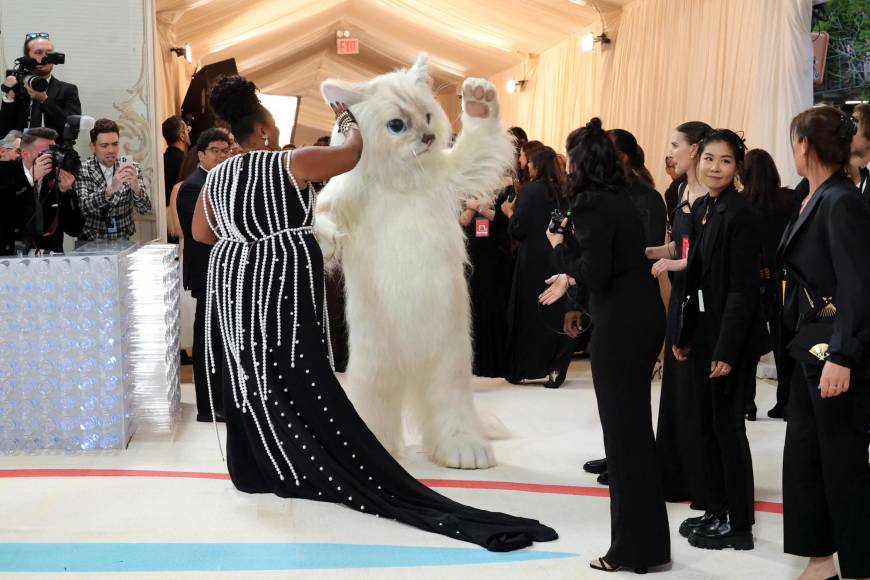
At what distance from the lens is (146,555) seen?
2926mm

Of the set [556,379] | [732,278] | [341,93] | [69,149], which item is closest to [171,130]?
[69,149]

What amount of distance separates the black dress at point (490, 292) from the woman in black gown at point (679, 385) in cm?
200

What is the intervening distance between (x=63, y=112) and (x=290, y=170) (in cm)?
199

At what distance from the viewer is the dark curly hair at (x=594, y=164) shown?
2.72 meters

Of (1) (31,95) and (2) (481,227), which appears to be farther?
(2) (481,227)

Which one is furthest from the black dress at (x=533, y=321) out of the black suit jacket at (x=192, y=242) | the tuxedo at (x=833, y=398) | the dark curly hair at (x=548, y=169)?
the tuxedo at (x=833, y=398)

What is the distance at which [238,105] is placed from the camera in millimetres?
3555

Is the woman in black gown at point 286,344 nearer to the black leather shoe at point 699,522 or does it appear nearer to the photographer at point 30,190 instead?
the black leather shoe at point 699,522

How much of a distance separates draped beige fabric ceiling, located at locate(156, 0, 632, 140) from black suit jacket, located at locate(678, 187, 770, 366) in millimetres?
5064

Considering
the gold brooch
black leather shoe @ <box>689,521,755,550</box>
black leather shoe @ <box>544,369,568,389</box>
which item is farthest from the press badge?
the gold brooch

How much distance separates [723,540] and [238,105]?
2320mm

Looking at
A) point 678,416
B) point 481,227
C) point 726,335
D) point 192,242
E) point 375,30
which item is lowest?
point 678,416

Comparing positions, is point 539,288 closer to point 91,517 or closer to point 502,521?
point 502,521

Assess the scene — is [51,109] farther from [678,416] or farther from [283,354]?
[678,416]
